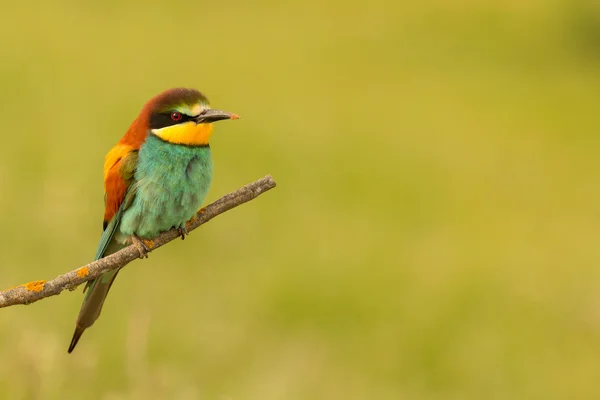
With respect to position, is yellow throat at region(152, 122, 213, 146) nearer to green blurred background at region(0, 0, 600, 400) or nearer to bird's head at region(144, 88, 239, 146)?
bird's head at region(144, 88, 239, 146)

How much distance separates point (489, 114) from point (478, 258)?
413cm

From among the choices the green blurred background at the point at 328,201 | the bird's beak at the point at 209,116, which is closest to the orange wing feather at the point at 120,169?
the bird's beak at the point at 209,116

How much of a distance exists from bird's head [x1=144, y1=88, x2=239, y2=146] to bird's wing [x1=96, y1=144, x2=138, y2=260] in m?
0.11

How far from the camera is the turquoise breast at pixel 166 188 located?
2.14m

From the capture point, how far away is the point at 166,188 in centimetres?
217

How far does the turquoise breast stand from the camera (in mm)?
2137

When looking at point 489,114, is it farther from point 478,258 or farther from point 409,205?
point 478,258

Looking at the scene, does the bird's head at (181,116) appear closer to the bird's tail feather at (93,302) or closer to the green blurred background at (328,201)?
the bird's tail feather at (93,302)

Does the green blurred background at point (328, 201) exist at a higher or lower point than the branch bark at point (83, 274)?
lower

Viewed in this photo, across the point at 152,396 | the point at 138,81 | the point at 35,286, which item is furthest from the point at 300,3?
the point at 35,286

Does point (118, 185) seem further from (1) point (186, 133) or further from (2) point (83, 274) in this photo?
(2) point (83, 274)

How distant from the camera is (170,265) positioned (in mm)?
5730

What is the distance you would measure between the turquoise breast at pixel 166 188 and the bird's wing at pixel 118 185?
14mm

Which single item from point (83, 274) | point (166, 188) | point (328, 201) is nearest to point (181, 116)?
point (166, 188)
